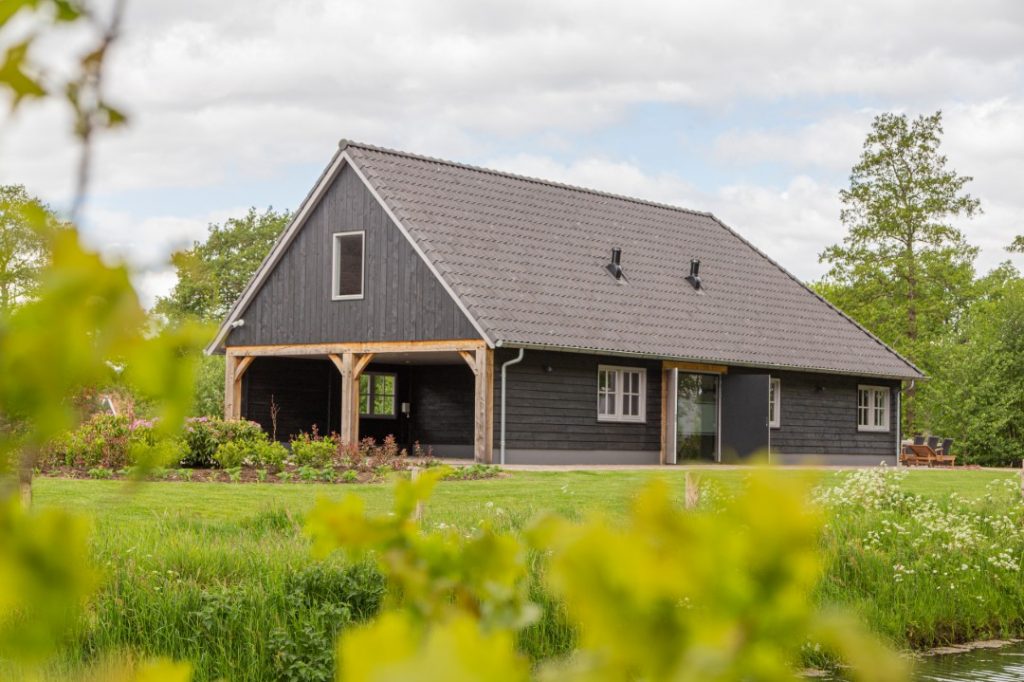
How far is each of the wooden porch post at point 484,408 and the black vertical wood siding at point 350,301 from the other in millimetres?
445

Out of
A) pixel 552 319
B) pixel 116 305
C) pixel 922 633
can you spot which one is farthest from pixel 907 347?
pixel 116 305

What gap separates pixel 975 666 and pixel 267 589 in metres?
5.20

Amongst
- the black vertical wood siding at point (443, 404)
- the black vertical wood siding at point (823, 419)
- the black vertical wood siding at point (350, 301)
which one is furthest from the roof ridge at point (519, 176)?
the black vertical wood siding at point (823, 419)

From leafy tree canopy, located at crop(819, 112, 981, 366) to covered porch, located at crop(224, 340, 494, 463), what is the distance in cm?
1947

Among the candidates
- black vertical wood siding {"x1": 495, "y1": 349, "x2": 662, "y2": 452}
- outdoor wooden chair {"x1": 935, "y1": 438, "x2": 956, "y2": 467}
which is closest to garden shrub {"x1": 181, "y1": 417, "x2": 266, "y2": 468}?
black vertical wood siding {"x1": 495, "y1": 349, "x2": 662, "y2": 452}

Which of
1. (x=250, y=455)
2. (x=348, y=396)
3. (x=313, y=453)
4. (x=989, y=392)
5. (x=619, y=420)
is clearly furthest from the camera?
(x=989, y=392)

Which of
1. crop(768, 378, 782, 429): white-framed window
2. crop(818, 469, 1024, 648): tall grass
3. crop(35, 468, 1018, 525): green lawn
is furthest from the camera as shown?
crop(768, 378, 782, 429): white-framed window

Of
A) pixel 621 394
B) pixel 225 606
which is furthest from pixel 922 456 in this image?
pixel 225 606

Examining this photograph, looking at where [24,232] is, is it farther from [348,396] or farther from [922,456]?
[922,456]

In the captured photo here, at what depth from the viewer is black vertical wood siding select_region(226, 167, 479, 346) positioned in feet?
75.5

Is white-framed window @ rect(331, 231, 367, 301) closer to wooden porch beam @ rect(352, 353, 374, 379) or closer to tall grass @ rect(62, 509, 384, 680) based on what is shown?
wooden porch beam @ rect(352, 353, 374, 379)

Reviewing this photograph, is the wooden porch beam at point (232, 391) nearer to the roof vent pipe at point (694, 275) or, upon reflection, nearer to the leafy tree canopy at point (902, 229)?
the roof vent pipe at point (694, 275)

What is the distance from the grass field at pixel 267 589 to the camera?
7582 mm

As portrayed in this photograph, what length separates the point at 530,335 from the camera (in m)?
22.1
